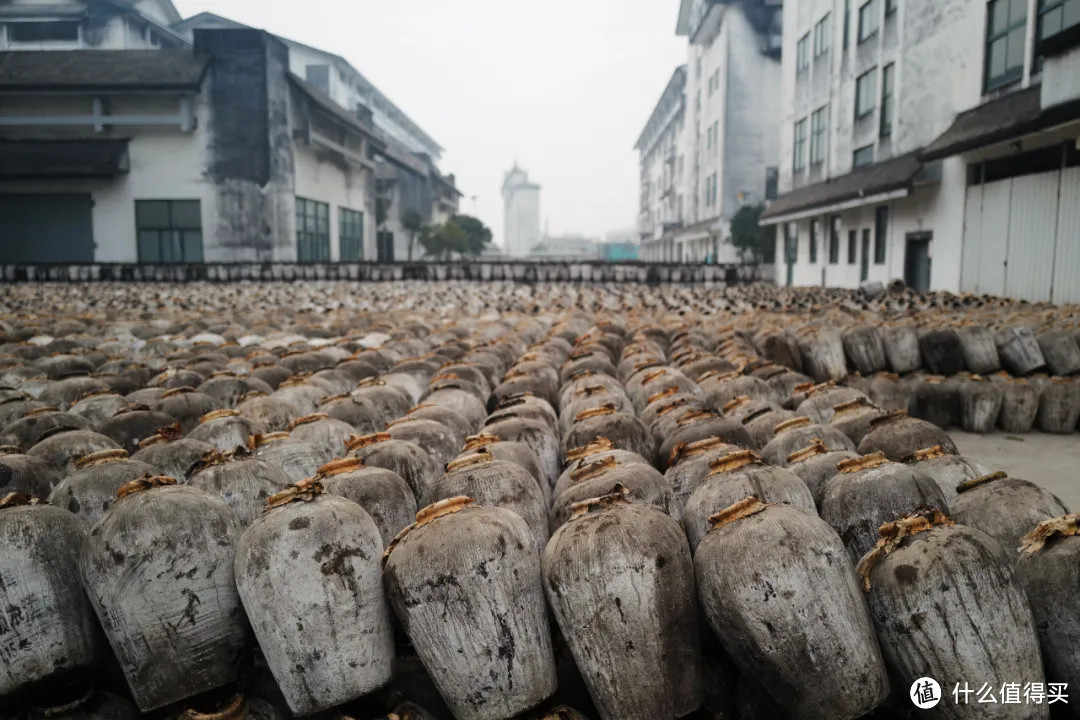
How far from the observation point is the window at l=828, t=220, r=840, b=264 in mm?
24125

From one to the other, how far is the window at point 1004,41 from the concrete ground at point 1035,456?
999cm

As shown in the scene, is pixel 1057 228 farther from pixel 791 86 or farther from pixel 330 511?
pixel 791 86

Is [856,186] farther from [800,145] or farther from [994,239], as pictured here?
[800,145]

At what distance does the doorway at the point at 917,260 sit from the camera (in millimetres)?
17734

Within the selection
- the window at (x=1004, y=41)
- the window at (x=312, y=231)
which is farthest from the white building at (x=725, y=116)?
the window at (x=1004, y=41)

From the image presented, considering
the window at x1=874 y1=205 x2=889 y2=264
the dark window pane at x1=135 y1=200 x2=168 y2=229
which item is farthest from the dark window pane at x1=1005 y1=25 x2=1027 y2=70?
the dark window pane at x1=135 y1=200 x2=168 y2=229

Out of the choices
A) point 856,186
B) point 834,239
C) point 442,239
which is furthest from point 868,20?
point 442,239

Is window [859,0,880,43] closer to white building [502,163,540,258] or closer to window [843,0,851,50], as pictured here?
window [843,0,851,50]

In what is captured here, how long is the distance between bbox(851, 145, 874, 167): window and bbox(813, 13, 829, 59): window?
4.38 m

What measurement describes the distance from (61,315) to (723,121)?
107 ft

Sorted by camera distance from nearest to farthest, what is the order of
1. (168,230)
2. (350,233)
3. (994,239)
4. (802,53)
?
(994,239)
(802,53)
(168,230)
(350,233)

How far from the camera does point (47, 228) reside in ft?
92.0

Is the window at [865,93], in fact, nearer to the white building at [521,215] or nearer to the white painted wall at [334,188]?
the white painted wall at [334,188]

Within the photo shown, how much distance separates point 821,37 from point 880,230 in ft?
27.7
